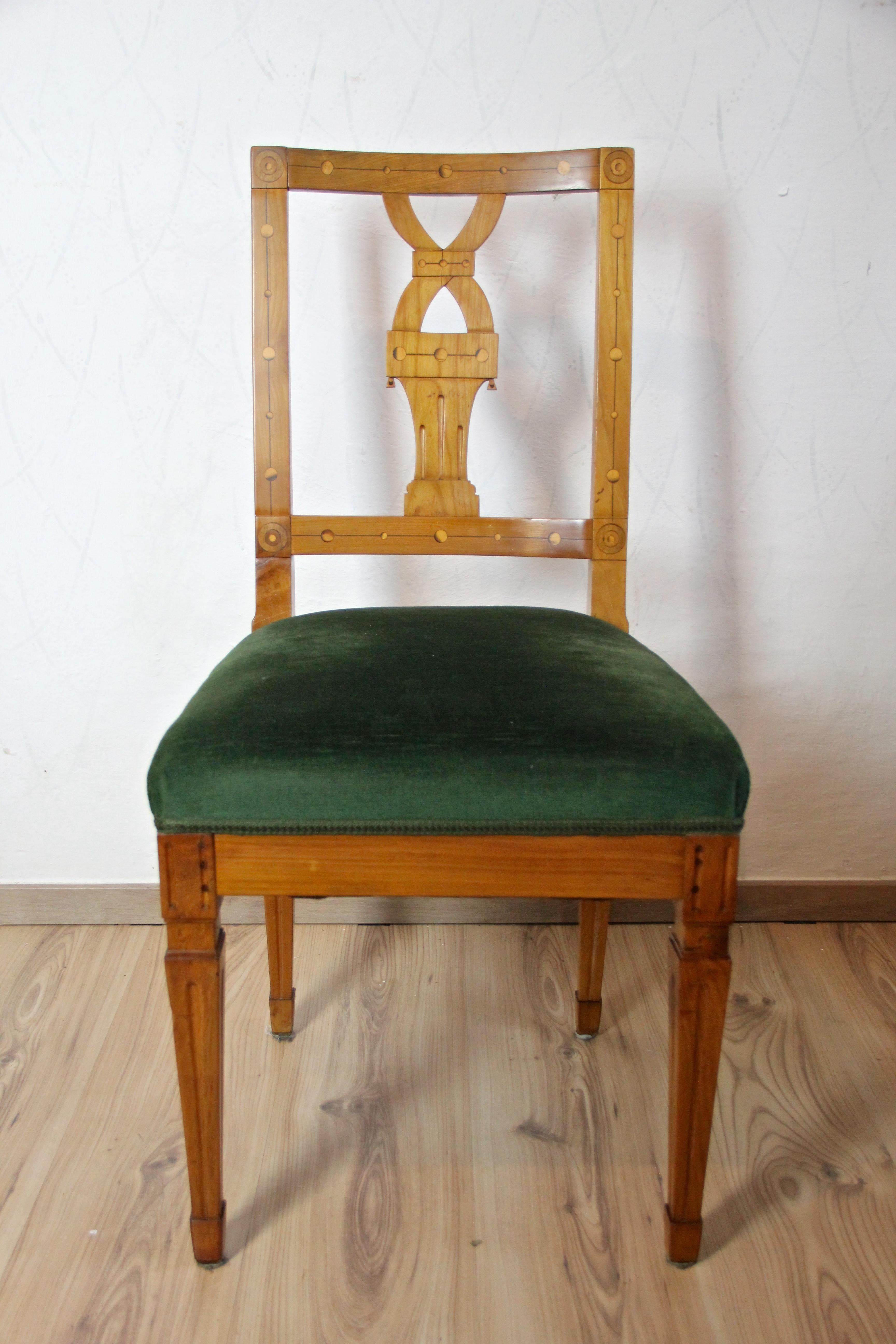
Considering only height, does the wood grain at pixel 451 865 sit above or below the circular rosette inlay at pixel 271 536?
below

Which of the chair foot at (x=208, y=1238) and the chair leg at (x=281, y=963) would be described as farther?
the chair leg at (x=281, y=963)

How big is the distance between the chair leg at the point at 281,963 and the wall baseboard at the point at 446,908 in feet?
0.90

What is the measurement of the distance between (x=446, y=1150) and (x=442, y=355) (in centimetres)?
84

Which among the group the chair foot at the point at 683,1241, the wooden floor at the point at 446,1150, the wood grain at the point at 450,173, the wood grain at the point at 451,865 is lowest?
the wooden floor at the point at 446,1150

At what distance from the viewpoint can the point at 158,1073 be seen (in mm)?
1223

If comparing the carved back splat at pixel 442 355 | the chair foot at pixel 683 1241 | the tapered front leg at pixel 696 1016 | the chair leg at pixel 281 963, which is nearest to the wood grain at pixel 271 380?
the carved back splat at pixel 442 355

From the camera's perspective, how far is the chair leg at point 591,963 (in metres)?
1.25

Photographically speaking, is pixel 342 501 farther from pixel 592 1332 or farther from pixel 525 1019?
pixel 592 1332

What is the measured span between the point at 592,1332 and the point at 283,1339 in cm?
25

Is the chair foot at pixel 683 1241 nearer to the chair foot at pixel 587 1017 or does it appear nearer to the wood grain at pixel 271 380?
the chair foot at pixel 587 1017

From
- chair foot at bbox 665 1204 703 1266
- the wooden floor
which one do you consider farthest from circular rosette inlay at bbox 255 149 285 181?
chair foot at bbox 665 1204 703 1266

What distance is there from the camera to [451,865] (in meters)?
0.85

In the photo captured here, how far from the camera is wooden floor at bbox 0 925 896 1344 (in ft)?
3.00

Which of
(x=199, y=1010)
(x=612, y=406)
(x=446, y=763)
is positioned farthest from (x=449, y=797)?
(x=612, y=406)
